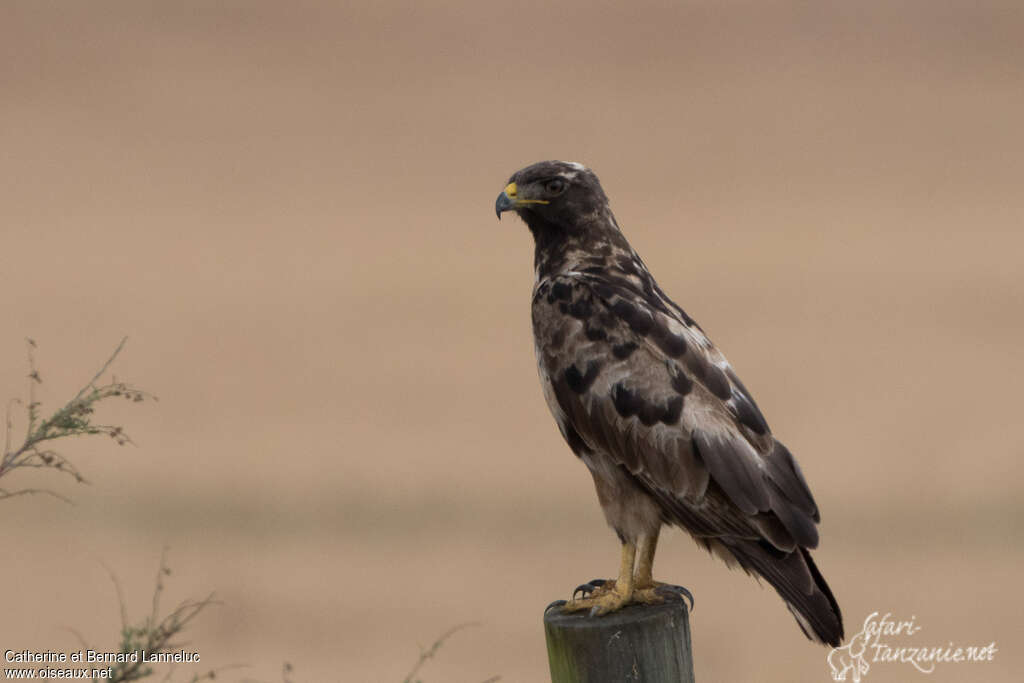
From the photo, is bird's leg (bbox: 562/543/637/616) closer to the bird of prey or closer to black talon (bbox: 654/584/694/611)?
the bird of prey

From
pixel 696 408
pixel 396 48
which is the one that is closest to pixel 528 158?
pixel 396 48

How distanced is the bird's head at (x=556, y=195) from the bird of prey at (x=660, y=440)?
0.23 meters

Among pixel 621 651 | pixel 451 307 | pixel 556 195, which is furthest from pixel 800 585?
pixel 451 307

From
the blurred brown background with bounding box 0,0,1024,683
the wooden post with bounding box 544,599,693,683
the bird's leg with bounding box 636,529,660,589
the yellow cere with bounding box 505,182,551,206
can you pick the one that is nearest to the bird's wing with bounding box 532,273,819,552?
the bird's leg with bounding box 636,529,660,589

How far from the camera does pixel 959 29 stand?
141ft

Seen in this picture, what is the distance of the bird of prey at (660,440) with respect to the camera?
5465mm

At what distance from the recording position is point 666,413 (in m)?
5.75

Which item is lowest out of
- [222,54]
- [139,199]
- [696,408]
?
[696,408]

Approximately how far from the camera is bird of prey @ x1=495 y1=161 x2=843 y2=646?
546 centimetres

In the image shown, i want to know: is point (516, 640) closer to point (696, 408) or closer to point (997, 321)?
point (696, 408)

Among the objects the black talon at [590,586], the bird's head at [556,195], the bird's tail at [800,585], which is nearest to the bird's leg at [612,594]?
the black talon at [590,586]

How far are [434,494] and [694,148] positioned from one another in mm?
18968

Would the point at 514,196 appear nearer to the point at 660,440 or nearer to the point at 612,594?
the point at 660,440

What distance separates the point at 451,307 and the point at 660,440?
14.6m
